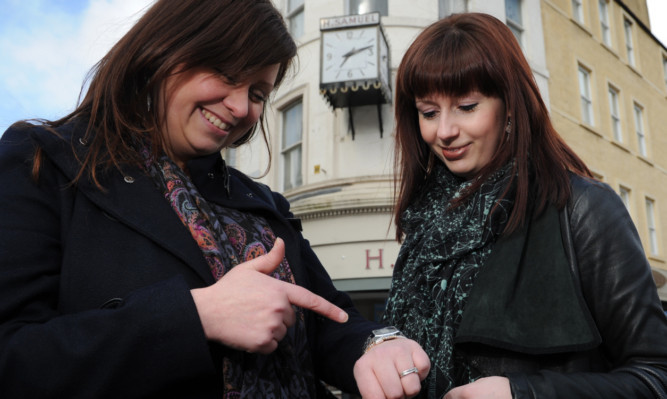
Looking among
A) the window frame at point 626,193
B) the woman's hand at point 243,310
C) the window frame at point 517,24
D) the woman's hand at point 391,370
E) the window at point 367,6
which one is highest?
the window frame at point 517,24

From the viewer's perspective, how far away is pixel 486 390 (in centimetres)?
140

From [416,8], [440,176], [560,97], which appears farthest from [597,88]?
[440,176]

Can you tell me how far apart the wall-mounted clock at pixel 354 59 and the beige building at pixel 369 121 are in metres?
0.02

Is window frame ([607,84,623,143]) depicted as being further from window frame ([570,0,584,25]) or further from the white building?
the white building

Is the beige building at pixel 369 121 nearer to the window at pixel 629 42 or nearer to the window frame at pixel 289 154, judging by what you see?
the window frame at pixel 289 154

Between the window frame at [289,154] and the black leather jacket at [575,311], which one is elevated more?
the window frame at [289,154]

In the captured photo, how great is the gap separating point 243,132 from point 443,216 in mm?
846

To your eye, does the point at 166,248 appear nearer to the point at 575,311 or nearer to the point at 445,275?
the point at 445,275

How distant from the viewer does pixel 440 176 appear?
7.51 ft

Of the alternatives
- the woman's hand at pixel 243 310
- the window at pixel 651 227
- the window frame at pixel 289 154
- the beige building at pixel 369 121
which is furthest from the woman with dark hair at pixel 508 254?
the window at pixel 651 227

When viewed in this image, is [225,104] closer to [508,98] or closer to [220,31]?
[220,31]

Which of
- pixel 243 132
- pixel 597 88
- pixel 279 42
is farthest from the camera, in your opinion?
pixel 597 88

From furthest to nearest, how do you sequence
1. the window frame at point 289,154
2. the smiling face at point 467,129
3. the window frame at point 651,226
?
the window frame at point 651,226, the window frame at point 289,154, the smiling face at point 467,129

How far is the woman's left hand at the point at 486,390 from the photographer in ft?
4.56
